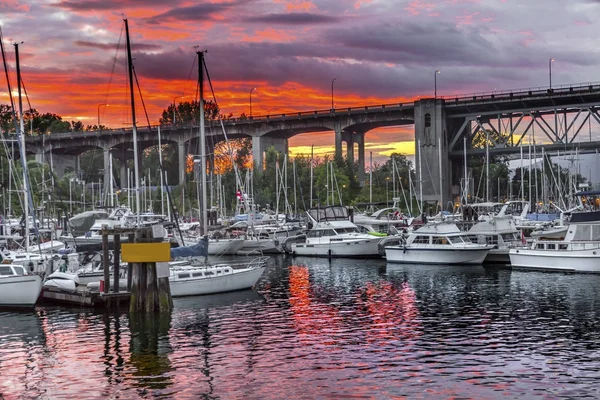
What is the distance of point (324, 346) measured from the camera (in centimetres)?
3259

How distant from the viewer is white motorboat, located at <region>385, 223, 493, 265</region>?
62406 millimetres

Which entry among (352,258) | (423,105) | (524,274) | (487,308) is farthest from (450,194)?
(487,308)

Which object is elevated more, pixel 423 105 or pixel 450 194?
pixel 423 105

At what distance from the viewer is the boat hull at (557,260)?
5438 cm

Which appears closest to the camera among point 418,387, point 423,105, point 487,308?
point 418,387

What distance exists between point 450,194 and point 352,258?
63450mm

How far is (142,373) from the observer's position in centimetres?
2858

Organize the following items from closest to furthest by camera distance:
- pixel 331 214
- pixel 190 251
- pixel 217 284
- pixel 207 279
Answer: pixel 207 279 < pixel 217 284 < pixel 190 251 < pixel 331 214

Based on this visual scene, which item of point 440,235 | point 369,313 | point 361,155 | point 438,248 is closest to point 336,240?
point 440,235

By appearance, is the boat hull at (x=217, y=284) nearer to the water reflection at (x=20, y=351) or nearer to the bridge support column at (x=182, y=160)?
the water reflection at (x=20, y=351)

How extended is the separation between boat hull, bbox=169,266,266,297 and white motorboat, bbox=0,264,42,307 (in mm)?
6842

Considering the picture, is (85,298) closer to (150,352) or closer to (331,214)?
(150,352)

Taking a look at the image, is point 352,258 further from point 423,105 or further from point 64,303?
point 423,105

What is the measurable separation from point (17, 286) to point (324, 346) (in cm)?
1665
